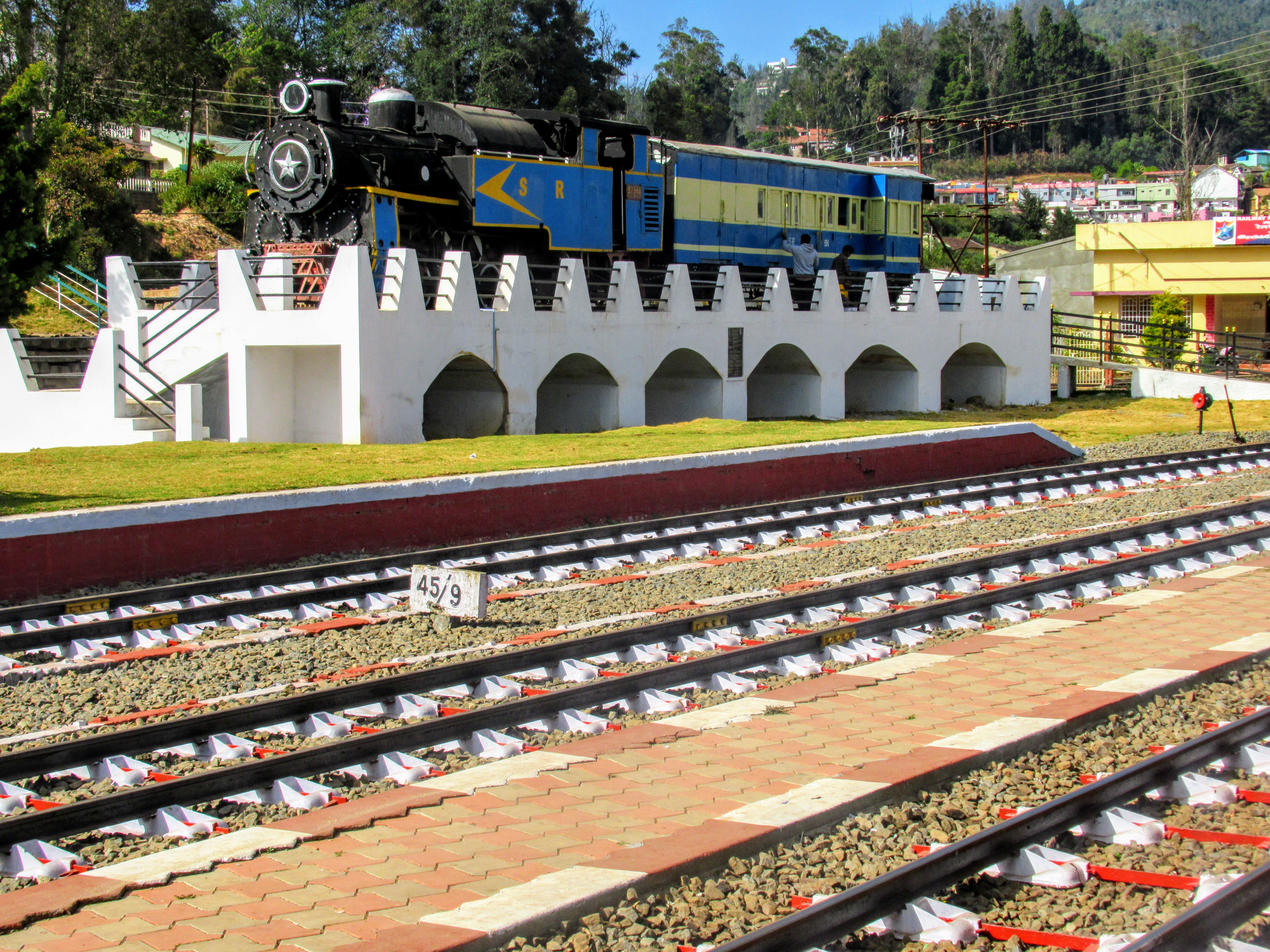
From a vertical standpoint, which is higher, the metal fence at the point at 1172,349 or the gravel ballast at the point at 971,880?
the metal fence at the point at 1172,349

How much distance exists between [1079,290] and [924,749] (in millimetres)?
46280

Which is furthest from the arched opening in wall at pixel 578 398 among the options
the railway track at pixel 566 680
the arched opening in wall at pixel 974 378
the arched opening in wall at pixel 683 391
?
the railway track at pixel 566 680

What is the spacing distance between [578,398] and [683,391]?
113 inches

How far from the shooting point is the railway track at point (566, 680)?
6219mm

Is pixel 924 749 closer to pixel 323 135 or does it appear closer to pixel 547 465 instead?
pixel 547 465

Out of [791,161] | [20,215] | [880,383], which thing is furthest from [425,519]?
[880,383]

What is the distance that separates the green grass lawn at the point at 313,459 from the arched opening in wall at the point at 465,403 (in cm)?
122

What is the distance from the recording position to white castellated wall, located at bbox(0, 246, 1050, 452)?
2011 cm

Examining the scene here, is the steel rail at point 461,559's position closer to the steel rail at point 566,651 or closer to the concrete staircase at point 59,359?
the steel rail at point 566,651

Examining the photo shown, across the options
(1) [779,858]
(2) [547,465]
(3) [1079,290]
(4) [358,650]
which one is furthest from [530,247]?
(3) [1079,290]

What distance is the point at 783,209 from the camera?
98.6 feet

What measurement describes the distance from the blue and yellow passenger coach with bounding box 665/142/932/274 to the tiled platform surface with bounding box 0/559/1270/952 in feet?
64.0

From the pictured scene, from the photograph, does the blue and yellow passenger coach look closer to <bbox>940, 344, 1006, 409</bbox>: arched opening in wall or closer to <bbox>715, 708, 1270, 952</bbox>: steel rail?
<bbox>940, 344, 1006, 409</bbox>: arched opening in wall

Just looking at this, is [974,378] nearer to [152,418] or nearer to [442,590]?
[152,418]
